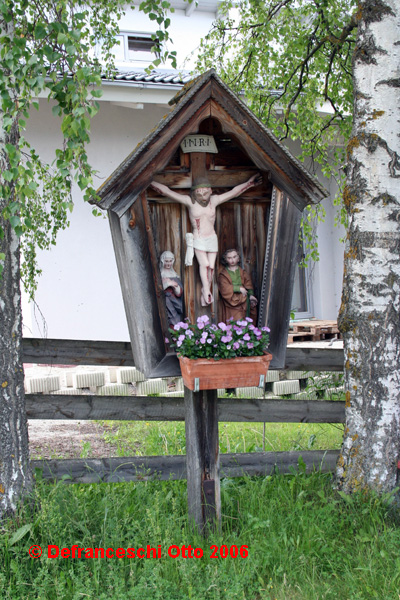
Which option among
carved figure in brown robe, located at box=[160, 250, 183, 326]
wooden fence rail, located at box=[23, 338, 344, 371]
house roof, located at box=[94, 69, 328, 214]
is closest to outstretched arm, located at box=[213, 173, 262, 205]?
house roof, located at box=[94, 69, 328, 214]

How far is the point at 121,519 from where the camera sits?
3213mm

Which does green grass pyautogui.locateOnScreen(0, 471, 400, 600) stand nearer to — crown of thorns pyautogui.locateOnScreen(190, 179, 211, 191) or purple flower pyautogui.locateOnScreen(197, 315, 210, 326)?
purple flower pyautogui.locateOnScreen(197, 315, 210, 326)

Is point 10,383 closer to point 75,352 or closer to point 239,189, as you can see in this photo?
point 75,352

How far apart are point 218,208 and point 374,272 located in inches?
37.6

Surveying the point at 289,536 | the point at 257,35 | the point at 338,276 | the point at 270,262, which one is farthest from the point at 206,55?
the point at 338,276

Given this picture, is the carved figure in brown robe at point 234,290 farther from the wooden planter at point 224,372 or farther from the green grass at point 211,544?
the green grass at point 211,544

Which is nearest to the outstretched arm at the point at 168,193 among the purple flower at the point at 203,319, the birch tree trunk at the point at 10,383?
the purple flower at the point at 203,319

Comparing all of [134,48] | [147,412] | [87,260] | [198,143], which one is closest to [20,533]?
[147,412]

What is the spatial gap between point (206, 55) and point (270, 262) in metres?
2.77

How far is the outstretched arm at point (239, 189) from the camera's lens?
3.19 meters

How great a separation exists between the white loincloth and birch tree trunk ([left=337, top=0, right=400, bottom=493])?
2.86 feet

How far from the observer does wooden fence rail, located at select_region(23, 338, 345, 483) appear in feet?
12.0

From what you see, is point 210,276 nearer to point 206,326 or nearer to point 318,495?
point 206,326

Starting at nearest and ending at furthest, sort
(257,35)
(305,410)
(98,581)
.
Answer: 1. (98,581)
2. (305,410)
3. (257,35)
